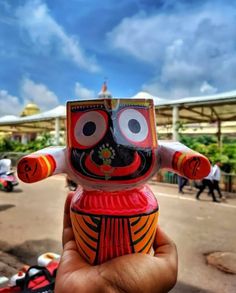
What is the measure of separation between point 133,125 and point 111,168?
0.88 ft

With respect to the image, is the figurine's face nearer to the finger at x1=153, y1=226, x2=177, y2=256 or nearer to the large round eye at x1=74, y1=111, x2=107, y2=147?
the large round eye at x1=74, y1=111, x2=107, y2=147

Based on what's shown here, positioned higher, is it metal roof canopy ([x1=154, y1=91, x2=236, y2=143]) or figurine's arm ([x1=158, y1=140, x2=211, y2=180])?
metal roof canopy ([x1=154, y1=91, x2=236, y2=143])

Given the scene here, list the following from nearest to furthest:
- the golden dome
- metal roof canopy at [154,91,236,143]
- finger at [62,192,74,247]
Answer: finger at [62,192,74,247] → metal roof canopy at [154,91,236,143] → the golden dome

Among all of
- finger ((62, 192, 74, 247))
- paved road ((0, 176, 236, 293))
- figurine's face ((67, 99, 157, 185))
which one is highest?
figurine's face ((67, 99, 157, 185))

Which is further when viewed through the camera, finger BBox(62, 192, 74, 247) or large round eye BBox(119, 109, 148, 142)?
finger BBox(62, 192, 74, 247)

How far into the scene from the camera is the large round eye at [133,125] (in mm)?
1676

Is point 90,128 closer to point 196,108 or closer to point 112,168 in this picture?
point 112,168

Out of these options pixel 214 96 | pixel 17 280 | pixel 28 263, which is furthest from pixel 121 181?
pixel 214 96

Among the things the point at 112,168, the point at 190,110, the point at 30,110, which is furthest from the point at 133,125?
the point at 30,110

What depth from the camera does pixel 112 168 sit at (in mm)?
1638

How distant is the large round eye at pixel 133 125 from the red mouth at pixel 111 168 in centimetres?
10

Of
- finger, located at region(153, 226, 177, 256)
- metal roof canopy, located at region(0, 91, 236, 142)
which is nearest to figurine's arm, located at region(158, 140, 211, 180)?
finger, located at region(153, 226, 177, 256)

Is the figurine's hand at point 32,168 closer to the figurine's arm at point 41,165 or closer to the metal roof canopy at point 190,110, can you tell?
the figurine's arm at point 41,165

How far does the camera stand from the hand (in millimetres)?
1503
